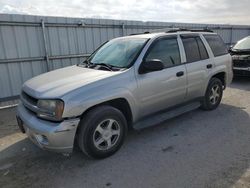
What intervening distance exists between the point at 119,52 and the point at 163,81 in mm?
978

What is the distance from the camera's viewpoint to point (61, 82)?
3.43 m

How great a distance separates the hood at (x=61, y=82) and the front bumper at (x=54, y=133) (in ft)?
1.24

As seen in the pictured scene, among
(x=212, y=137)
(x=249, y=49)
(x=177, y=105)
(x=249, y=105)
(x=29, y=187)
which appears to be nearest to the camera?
(x=29, y=187)

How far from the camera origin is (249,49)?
8.33m

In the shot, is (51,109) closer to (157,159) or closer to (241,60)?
(157,159)

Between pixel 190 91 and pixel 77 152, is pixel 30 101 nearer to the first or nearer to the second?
pixel 77 152

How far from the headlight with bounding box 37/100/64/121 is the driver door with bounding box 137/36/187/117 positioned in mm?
1332

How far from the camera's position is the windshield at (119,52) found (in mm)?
3864

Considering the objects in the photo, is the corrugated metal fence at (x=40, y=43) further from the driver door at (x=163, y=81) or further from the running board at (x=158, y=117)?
the running board at (x=158, y=117)

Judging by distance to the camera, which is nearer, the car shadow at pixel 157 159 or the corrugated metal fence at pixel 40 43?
the car shadow at pixel 157 159

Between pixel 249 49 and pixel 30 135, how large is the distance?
26.7 feet

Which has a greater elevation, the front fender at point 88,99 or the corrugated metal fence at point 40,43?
the corrugated metal fence at point 40,43

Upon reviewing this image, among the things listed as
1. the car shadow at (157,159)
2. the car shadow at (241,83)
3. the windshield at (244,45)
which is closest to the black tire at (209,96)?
the car shadow at (157,159)

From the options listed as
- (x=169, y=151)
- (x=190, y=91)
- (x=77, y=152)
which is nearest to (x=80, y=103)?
(x=77, y=152)
